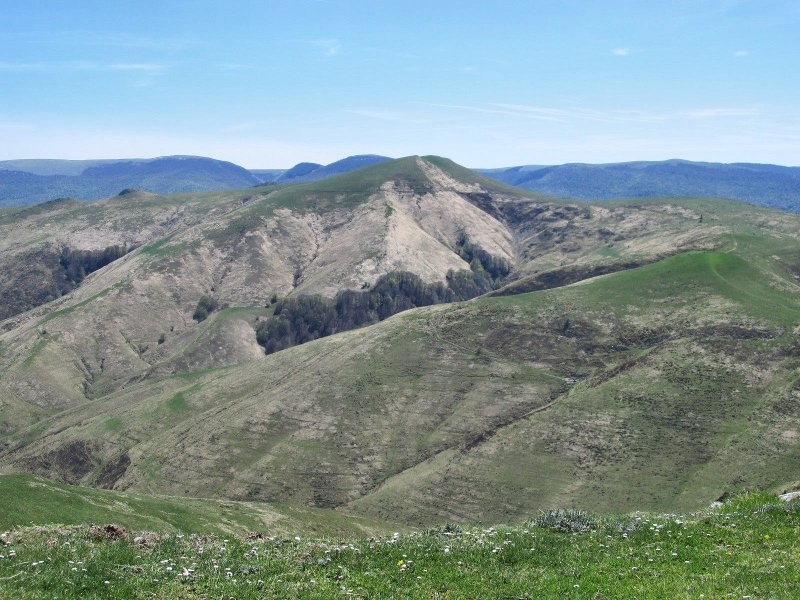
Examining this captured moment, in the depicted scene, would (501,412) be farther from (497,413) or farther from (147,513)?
(147,513)

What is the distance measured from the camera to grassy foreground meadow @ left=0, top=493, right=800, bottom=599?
2027 centimetres

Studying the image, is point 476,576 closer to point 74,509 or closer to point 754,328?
point 74,509

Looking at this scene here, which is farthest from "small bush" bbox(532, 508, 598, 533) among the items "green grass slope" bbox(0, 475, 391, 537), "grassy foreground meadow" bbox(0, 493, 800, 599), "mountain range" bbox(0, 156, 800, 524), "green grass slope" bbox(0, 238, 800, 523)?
"green grass slope" bbox(0, 238, 800, 523)

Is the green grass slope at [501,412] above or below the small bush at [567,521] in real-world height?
below

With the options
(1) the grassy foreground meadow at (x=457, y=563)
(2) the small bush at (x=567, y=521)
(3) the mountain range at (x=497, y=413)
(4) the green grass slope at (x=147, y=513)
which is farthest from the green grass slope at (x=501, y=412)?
(1) the grassy foreground meadow at (x=457, y=563)

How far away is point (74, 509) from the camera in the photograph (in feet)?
186

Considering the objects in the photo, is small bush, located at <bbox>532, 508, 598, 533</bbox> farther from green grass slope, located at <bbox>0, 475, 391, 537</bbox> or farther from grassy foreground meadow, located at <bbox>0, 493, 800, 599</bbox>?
green grass slope, located at <bbox>0, 475, 391, 537</bbox>

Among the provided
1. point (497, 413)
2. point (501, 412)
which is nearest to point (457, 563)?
point (497, 413)

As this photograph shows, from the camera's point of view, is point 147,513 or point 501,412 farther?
point 501,412

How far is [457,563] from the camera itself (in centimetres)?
2275

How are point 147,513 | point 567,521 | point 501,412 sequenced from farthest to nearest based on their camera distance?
point 501,412 < point 147,513 < point 567,521

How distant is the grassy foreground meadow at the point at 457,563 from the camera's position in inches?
798

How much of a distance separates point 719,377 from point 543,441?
121 feet

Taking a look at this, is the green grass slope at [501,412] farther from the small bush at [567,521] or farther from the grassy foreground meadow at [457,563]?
the grassy foreground meadow at [457,563]
